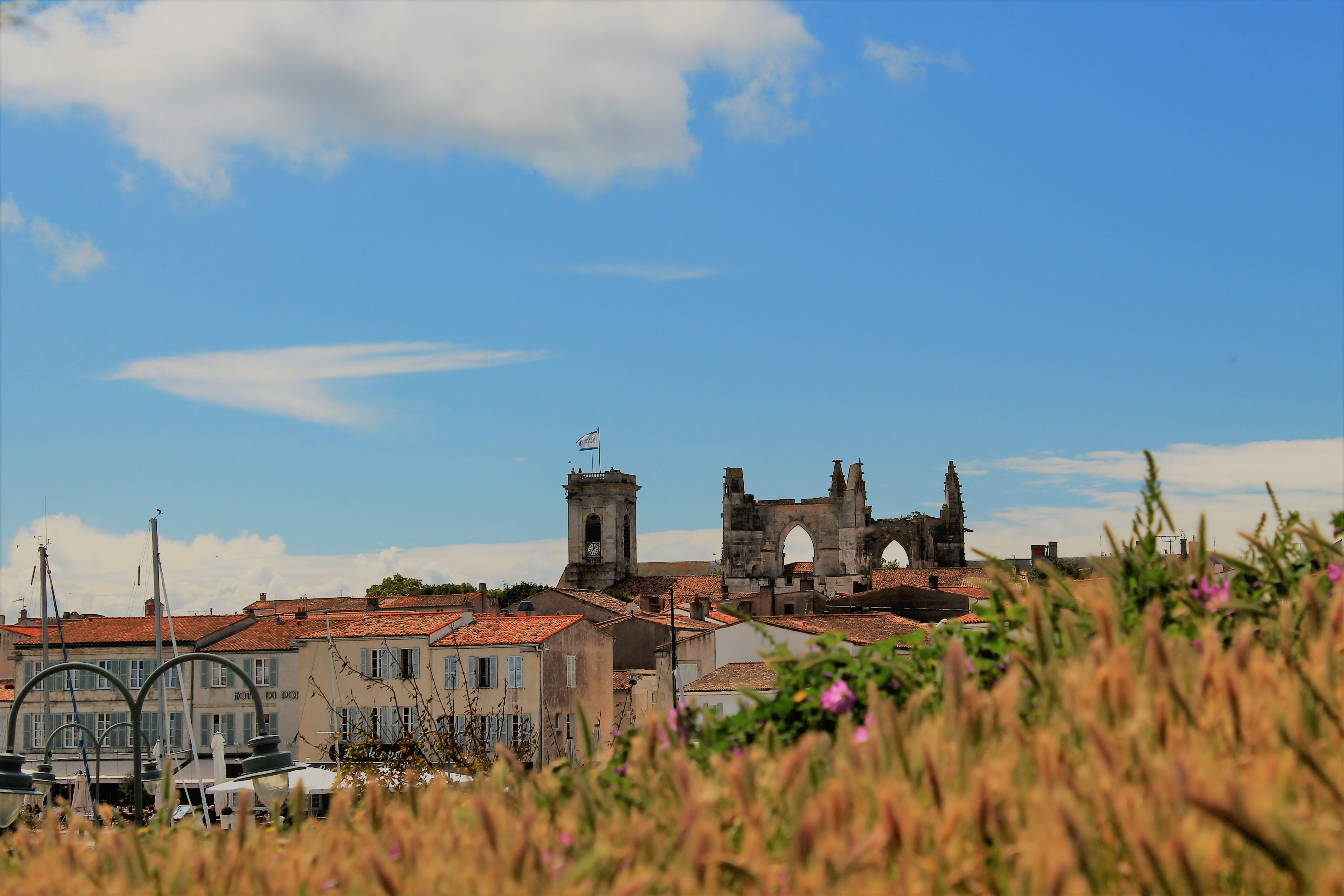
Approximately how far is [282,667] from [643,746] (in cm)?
5401

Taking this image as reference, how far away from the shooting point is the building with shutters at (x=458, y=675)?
47.2 meters

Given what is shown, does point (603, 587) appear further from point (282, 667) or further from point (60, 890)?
point (60, 890)

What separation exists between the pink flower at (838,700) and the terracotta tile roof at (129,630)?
58.2 m

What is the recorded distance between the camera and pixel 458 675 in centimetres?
4884

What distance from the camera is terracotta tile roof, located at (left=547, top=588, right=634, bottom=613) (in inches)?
2616

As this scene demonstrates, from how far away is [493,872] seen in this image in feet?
10.6

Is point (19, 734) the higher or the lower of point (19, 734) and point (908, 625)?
the lower

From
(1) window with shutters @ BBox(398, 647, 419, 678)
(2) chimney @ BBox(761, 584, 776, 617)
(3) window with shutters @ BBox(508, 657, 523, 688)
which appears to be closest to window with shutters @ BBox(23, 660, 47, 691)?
(1) window with shutters @ BBox(398, 647, 419, 678)

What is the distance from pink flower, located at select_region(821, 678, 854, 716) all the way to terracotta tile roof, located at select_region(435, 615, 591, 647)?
43.0 m

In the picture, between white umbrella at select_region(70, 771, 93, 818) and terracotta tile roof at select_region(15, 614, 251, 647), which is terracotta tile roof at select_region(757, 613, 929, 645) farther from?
terracotta tile roof at select_region(15, 614, 251, 647)

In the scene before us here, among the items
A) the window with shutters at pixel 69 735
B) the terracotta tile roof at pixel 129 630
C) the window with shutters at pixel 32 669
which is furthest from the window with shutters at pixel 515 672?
the window with shutters at pixel 32 669

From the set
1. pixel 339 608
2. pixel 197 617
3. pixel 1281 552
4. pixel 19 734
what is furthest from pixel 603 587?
pixel 1281 552

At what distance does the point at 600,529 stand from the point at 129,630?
165 ft

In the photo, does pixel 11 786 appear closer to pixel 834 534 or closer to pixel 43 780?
pixel 43 780
